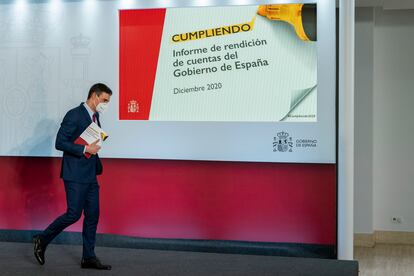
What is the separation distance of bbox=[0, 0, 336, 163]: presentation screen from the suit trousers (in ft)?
3.88

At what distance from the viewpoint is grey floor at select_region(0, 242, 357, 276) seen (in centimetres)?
598

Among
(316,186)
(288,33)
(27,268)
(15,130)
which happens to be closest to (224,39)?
(288,33)

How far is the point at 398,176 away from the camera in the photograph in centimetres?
797

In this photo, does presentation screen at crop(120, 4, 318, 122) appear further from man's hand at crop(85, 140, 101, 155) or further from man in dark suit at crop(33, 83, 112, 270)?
man's hand at crop(85, 140, 101, 155)

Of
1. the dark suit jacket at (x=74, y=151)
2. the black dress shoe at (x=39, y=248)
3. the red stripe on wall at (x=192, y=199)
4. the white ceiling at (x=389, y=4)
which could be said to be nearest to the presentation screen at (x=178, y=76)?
the red stripe on wall at (x=192, y=199)

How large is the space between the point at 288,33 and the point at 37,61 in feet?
8.56

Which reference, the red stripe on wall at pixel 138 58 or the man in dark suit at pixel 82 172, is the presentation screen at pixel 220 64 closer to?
the red stripe on wall at pixel 138 58

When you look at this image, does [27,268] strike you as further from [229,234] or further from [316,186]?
[316,186]

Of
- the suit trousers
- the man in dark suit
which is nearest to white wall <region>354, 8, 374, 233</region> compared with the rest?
the man in dark suit

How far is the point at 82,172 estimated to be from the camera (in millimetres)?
5836

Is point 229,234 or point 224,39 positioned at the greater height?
point 224,39

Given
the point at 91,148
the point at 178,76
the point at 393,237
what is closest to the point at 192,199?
the point at 178,76

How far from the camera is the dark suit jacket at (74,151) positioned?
5.79m

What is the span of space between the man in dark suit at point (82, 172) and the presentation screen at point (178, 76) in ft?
3.46
